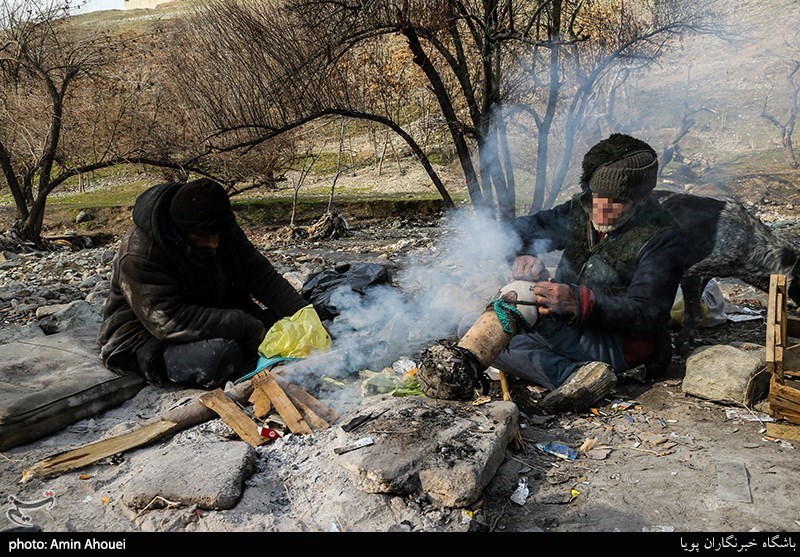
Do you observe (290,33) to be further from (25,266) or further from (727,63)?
(727,63)

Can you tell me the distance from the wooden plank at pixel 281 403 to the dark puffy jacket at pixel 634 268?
1694mm

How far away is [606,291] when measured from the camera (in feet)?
12.4

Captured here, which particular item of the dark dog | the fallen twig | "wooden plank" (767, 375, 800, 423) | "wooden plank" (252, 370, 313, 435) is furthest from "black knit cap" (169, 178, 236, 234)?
"wooden plank" (767, 375, 800, 423)

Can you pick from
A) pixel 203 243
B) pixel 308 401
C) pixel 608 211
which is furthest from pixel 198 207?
pixel 608 211

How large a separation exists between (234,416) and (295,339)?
30.8 inches

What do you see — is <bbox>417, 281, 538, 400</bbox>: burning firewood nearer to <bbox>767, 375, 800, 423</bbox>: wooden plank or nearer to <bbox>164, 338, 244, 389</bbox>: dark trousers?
<bbox>767, 375, 800, 423</bbox>: wooden plank

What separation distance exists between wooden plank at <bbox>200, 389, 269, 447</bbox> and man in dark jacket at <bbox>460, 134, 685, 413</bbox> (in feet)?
5.04

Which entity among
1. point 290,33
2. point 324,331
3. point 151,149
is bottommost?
point 324,331

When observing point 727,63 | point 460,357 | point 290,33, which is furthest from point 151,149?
point 727,63

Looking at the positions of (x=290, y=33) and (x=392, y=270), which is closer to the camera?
(x=290, y=33)

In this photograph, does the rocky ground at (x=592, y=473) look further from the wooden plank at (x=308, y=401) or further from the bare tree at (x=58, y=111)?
A: the bare tree at (x=58, y=111)

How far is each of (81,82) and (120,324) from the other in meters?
10.3

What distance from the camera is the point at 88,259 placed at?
Answer: 30.0ft

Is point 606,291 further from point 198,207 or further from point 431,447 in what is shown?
point 198,207
